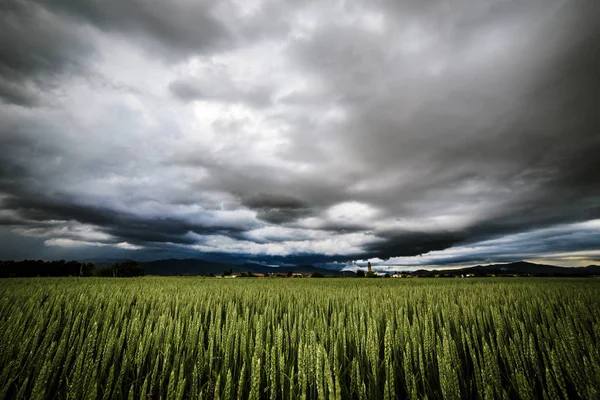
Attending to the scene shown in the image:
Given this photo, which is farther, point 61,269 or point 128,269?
point 128,269

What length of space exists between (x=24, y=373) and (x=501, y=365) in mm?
3894

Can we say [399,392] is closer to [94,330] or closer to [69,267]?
[94,330]

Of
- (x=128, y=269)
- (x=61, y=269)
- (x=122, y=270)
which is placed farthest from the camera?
(x=128, y=269)

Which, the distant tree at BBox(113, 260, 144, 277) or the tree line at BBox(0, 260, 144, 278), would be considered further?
the distant tree at BBox(113, 260, 144, 277)

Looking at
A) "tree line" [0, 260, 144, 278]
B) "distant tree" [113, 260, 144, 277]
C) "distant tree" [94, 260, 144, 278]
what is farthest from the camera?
"distant tree" [113, 260, 144, 277]

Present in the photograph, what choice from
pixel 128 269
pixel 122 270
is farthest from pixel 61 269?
pixel 128 269

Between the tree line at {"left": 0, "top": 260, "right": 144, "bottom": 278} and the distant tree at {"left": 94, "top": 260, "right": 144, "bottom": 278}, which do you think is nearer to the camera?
the tree line at {"left": 0, "top": 260, "right": 144, "bottom": 278}

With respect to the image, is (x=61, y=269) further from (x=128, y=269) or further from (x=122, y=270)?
(x=128, y=269)

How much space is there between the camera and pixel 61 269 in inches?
1682

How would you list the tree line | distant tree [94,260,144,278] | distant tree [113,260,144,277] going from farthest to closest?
distant tree [113,260,144,277]
distant tree [94,260,144,278]
the tree line

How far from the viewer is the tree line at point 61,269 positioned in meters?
36.0

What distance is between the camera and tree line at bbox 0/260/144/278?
118 ft

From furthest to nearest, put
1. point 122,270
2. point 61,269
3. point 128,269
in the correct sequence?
point 128,269, point 122,270, point 61,269

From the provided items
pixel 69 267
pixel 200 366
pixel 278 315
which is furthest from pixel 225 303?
pixel 69 267
